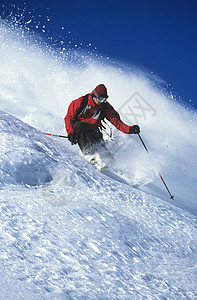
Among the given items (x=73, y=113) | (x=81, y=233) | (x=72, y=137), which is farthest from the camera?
(x=73, y=113)

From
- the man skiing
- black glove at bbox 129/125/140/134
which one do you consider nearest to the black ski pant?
the man skiing

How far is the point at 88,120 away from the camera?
447cm

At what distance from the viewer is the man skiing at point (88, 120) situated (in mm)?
4230

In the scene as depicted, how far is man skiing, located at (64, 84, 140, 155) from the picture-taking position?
4.23m

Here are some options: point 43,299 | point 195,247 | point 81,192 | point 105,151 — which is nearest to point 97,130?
point 105,151

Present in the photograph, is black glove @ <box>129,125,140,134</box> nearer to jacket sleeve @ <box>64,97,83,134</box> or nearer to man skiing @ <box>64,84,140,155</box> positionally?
man skiing @ <box>64,84,140,155</box>

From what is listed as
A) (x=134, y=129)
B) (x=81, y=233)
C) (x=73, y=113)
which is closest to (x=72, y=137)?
(x=73, y=113)

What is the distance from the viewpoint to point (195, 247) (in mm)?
2662

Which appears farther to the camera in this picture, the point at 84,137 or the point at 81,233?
the point at 84,137

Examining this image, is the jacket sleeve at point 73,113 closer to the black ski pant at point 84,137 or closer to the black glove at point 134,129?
the black ski pant at point 84,137

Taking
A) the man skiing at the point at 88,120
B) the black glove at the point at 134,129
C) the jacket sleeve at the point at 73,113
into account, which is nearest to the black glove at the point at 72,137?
the man skiing at the point at 88,120

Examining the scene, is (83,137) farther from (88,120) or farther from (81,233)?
(81,233)

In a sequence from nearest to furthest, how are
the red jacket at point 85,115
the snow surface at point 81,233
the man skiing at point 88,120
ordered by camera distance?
1. the snow surface at point 81,233
2. the man skiing at point 88,120
3. the red jacket at point 85,115

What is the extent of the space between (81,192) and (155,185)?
2603 mm
